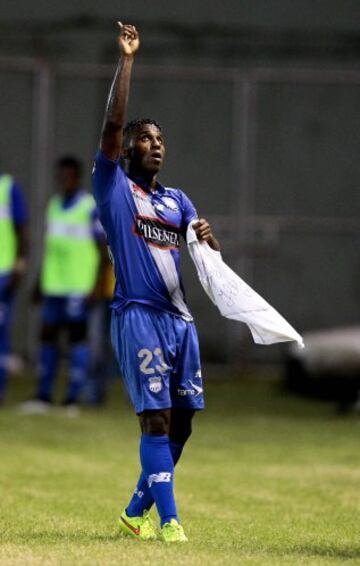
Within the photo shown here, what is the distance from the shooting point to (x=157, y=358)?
754 centimetres

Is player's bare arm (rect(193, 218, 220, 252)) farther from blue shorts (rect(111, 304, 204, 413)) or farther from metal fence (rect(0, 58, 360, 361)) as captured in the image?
metal fence (rect(0, 58, 360, 361))

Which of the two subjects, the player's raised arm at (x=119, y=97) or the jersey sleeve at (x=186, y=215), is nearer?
the player's raised arm at (x=119, y=97)

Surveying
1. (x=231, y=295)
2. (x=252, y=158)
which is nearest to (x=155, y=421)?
(x=231, y=295)

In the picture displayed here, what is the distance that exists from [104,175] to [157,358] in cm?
89

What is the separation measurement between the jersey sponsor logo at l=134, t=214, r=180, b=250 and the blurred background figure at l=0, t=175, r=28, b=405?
765 centimetres

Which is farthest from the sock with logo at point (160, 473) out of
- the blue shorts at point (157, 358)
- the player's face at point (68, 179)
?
the player's face at point (68, 179)

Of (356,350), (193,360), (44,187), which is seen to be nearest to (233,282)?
(193,360)

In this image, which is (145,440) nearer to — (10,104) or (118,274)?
(118,274)

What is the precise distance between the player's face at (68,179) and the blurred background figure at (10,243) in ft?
1.53

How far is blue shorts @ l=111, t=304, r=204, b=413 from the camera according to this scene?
7.52 metres

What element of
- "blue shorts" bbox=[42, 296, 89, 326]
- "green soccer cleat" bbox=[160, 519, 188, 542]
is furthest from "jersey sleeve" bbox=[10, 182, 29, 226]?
"green soccer cleat" bbox=[160, 519, 188, 542]

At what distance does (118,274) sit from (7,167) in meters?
12.5

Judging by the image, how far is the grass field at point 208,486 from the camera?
7.38 m

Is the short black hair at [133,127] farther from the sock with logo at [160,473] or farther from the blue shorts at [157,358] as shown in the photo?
the sock with logo at [160,473]
